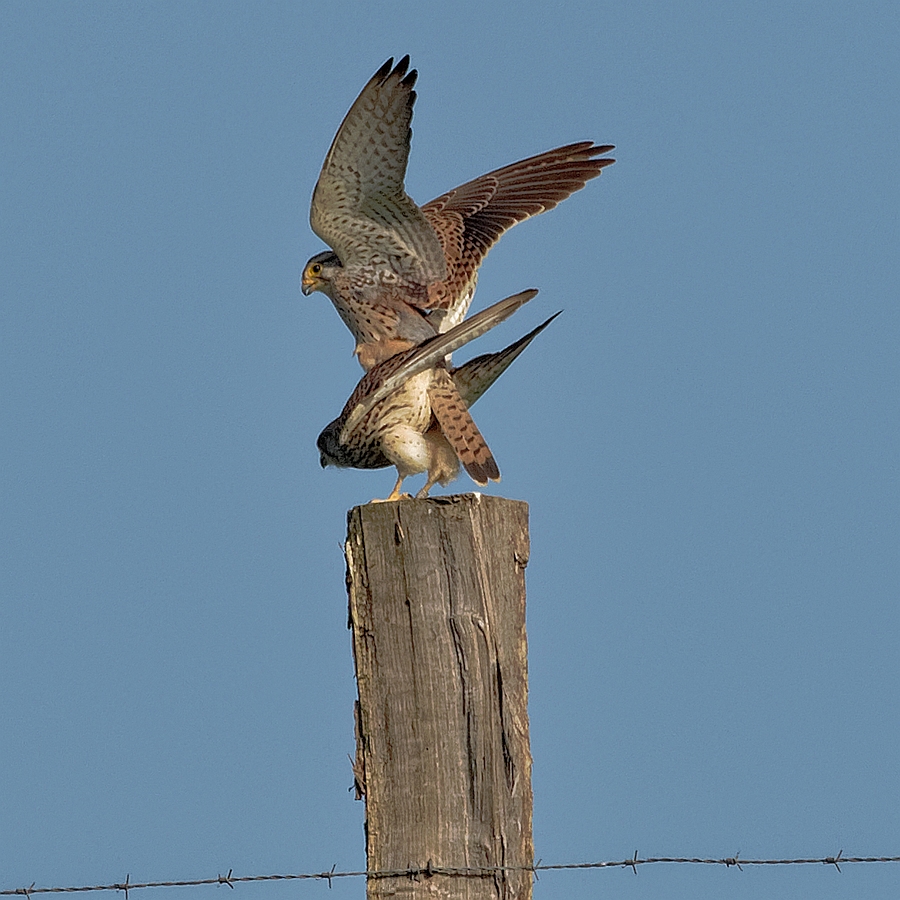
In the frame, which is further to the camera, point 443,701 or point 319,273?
point 319,273

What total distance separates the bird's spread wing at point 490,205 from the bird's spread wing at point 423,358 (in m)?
1.03

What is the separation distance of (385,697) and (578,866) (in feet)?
1.73

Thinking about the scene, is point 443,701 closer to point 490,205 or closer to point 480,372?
point 480,372

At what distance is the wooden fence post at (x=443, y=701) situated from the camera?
2.78 metres

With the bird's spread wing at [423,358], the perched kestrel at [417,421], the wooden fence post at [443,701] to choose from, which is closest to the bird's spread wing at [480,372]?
the perched kestrel at [417,421]

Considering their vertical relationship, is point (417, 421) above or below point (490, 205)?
below

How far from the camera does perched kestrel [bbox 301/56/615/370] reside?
4.66 m

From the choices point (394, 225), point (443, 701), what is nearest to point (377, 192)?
point (394, 225)

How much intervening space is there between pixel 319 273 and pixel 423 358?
1498mm

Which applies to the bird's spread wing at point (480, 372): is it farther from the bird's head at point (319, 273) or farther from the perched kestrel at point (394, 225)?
the bird's head at point (319, 273)

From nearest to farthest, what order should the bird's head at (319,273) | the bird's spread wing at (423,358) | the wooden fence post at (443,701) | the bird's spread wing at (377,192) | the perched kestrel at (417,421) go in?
the wooden fence post at (443,701) < the bird's spread wing at (423,358) < the perched kestrel at (417,421) < the bird's spread wing at (377,192) < the bird's head at (319,273)

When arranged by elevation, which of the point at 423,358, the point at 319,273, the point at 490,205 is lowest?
the point at 423,358

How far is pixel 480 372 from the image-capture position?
4738mm

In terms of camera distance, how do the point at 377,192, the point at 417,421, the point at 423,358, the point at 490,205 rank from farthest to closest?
the point at 490,205, the point at 377,192, the point at 417,421, the point at 423,358
